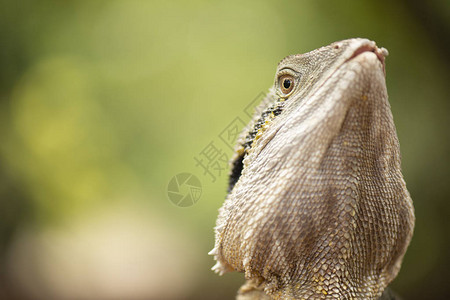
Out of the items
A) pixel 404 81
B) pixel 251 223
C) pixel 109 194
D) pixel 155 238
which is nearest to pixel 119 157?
pixel 109 194

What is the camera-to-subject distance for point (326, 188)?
5.08ft

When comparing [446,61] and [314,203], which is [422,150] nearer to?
[446,61]

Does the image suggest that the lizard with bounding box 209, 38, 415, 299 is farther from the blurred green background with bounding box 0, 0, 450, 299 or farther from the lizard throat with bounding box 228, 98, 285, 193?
the blurred green background with bounding box 0, 0, 450, 299

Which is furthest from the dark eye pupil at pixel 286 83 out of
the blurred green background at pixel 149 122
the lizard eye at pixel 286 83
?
the blurred green background at pixel 149 122

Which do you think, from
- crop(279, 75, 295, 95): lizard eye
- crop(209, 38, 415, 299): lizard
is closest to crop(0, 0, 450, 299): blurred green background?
crop(279, 75, 295, 95): lizard eye

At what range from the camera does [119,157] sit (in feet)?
17.0

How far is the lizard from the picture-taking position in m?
1.53

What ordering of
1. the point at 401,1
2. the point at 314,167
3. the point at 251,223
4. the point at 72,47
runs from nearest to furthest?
the point at 314,167 → the point at 251,223 → the point at 401,1 → the point at 72,47

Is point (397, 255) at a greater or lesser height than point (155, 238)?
greater

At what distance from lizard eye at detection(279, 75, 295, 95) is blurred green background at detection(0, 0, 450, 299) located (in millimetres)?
2417

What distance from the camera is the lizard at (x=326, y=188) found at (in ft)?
5.01

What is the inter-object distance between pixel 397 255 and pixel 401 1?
132 inches

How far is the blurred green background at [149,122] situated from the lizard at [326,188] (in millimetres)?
2522

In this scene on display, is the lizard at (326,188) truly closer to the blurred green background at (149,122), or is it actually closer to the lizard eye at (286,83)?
the lizard eye at (286,83)
